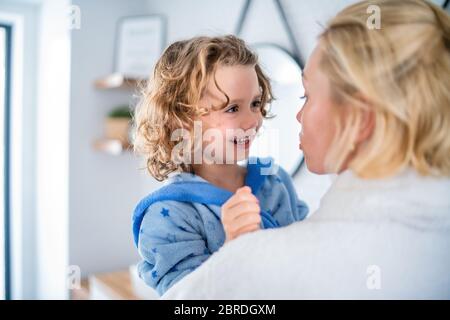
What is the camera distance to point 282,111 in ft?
3.04

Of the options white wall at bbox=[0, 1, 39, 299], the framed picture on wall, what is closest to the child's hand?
the framed picture on wall

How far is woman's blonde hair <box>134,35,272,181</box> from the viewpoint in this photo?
27.5 inches

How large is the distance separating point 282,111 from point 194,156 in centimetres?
26

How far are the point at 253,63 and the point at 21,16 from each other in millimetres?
1291

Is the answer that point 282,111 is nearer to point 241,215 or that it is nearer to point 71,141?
point 241,215

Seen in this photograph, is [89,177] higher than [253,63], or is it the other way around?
[253,63]

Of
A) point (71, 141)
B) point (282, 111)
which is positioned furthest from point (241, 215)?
point (71, 141)

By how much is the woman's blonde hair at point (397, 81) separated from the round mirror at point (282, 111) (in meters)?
0.45

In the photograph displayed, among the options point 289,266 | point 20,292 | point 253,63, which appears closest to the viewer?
point 289,266

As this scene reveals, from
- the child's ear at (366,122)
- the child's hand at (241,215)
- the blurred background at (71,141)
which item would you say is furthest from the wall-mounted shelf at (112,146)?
the child's ear at (366,122)

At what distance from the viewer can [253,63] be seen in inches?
28.7

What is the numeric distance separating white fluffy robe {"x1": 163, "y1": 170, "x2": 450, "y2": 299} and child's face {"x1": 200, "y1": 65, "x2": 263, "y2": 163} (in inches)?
10.5

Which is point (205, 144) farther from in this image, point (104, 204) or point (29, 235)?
point (29, 235)
